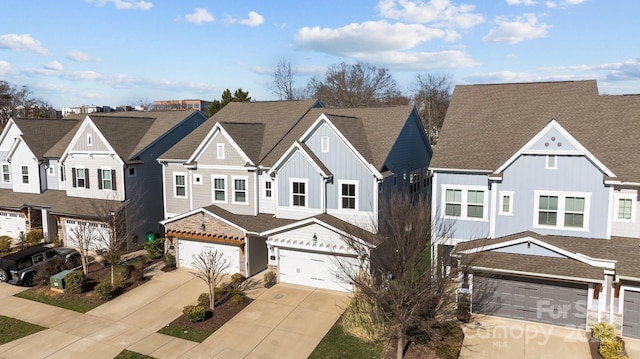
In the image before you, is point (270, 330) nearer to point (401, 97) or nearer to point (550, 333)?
point (550, 333)

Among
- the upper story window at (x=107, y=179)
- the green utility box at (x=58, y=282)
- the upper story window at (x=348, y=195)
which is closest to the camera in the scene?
the upper story window at (x=348, y=195)

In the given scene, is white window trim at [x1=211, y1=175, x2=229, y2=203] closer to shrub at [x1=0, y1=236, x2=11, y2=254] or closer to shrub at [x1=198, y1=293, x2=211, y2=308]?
shrub at [x1=198, y1=293, x2=211, y2=308]

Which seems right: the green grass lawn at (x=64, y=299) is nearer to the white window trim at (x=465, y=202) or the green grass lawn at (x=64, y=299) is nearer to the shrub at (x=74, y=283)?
the shrub at (x=74, y=283)

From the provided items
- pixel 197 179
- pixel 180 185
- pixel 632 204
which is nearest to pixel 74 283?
pixel 180 185

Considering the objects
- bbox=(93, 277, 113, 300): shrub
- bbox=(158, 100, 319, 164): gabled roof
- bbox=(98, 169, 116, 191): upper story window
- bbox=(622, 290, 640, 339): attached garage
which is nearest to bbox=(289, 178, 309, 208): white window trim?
bbox=(158, 100, 319, 164): gabled roof

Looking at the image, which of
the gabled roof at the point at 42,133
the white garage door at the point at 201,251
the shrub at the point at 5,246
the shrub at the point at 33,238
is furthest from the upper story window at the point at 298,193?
the gabled roof at the point at 42,133

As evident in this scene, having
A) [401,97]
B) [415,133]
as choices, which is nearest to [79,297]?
[415,133]
